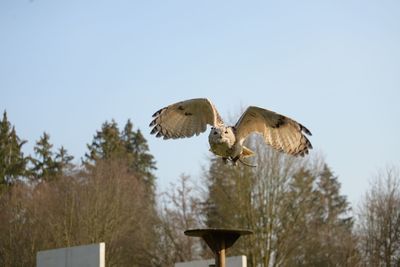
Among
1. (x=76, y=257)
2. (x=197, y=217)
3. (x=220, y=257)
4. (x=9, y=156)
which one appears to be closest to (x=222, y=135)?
(x=220, y=257)

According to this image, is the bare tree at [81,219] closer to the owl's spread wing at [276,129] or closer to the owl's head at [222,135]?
the owl's spread wing at [276,129]

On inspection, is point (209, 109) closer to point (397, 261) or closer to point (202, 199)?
point (397, 261)

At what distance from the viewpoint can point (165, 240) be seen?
37.4 meters

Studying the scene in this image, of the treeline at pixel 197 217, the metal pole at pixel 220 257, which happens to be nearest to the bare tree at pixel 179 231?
the treeline at pixel 197 217

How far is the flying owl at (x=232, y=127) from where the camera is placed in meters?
12.4

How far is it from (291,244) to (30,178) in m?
24.0

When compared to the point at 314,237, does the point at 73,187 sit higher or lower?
higher

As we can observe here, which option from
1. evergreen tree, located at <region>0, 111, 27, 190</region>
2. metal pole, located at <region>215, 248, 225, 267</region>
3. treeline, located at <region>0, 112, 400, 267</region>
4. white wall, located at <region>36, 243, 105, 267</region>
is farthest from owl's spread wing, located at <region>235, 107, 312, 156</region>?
evergreen tree, located at <region>0, 111, 27, 190</region>

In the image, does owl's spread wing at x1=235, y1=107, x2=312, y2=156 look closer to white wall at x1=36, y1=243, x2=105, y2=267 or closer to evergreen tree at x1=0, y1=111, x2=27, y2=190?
white wall at x1=36, y1=243, x2=105, y2=267

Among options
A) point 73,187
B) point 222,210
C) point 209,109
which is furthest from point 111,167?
point 209,109

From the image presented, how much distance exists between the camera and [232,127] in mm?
12508

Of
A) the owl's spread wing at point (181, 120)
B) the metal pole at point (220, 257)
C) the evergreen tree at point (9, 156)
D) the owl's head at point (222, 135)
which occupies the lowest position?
the metal pole at point (220, 257)

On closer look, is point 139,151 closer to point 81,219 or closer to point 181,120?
point 81,219

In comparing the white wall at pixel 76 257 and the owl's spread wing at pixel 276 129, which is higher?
the owl's spread wing at pixel 276 129
